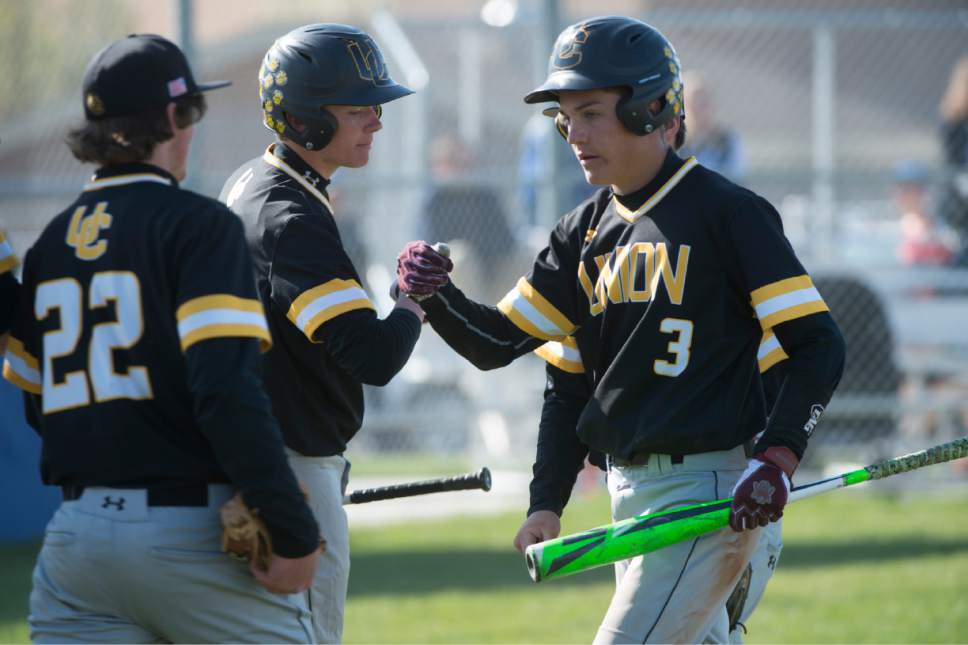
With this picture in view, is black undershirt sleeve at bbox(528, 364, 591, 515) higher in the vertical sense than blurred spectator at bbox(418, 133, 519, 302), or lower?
lower

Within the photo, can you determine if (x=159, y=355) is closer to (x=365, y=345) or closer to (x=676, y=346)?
(x=365, y=345)

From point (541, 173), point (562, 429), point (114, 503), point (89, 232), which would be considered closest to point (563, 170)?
point (541, 173)

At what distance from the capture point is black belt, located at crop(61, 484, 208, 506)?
336cm

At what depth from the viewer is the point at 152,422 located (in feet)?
11.0

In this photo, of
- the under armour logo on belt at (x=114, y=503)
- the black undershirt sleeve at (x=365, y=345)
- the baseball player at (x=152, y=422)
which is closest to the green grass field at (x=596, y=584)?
the black undershirt sleeve at (x=365, y=345)

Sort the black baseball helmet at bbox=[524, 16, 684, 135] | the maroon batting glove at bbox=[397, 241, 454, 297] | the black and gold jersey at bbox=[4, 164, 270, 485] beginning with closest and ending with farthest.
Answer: the black and gold jersey at bbox=[4, 164, 270, 485] → the black baseball helmet at bbox=[524, 16, 684, 135] → the maroon batting glove at bbox=[397, 241, 454, 297]

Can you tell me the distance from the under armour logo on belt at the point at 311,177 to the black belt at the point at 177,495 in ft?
4.29

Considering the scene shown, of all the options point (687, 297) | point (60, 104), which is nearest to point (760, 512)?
point (687, 297)

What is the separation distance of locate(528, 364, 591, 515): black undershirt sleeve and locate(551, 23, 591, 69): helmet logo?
3.22 ft

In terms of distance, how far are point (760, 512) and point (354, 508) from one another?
25.9 feet

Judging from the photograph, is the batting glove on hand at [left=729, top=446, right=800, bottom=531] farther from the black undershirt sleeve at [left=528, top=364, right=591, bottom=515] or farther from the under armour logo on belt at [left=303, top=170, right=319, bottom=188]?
the under armour logo on belt at [left=303, top=170, right=319, bottom=188]

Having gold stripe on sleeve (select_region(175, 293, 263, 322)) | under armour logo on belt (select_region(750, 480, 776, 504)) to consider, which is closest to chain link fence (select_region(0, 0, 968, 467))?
under armour logo on belt (select_region(750, 480, 776, 504))

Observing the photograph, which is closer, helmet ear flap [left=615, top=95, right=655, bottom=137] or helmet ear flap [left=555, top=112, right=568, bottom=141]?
helmet ear flap [left=615, top=95, right=655, bottom=137]

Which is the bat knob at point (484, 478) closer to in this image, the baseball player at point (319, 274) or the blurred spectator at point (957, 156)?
the baseball player at point (319, 274)
